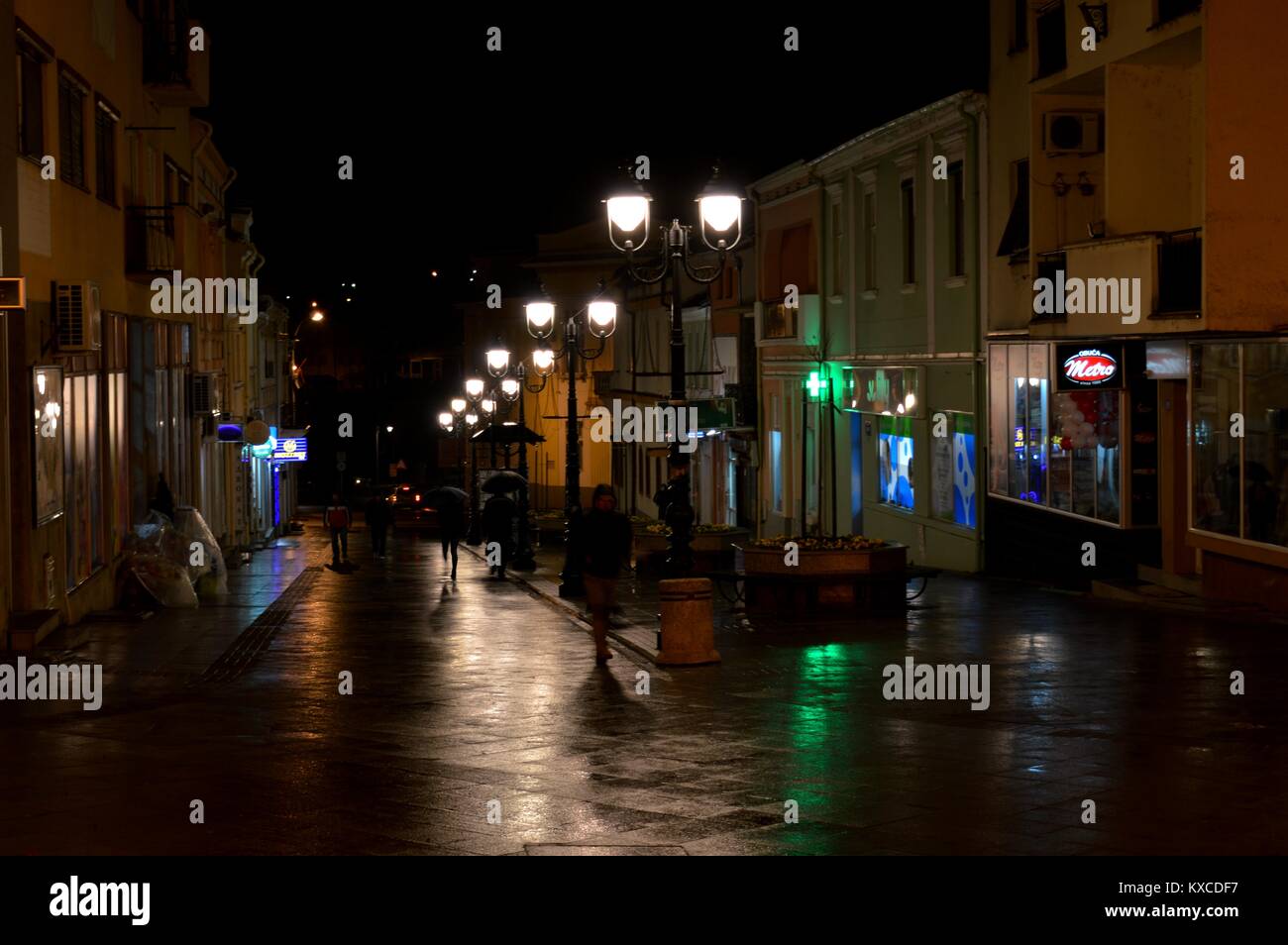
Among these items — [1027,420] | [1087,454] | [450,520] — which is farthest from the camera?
[450,520]

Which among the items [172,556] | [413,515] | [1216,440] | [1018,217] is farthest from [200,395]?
[413,515]

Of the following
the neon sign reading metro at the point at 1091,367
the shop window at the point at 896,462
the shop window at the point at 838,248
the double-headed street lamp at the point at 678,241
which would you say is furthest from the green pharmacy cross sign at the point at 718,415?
the double-headed street lamp at the point at 678,241

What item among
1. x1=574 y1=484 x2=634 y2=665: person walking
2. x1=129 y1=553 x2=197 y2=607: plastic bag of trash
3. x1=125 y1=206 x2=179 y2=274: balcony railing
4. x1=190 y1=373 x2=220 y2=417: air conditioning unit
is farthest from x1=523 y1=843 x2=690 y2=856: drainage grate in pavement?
x1=190 y1=373 x2=220 y2=417: air conditioning unit

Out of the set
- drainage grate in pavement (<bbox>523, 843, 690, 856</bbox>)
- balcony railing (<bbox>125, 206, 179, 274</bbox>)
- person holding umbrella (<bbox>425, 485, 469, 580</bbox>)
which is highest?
balcony railing (<bbox>125, 206, 179, 274</bbox>)

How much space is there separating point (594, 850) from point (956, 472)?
20982 mm

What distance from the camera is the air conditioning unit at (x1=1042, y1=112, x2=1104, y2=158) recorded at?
80.2 ft

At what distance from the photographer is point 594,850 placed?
884 cm

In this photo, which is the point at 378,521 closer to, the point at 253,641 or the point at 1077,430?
the point at 1077,430

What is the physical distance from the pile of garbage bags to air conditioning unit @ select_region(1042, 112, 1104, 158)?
44.0 feet

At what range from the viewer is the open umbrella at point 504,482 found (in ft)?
119

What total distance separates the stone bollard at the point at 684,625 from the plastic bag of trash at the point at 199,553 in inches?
425

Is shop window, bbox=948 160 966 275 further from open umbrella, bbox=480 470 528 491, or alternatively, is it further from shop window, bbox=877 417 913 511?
open umbrella, bbox=480 470 528 491

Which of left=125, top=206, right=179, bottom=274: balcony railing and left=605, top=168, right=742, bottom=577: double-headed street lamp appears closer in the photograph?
left=605, top=168, right=742, bottom=577: double-headed street lamp

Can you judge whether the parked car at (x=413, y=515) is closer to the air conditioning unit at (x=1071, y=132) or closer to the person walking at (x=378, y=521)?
Result: the person walking at (x=378, y=521)
